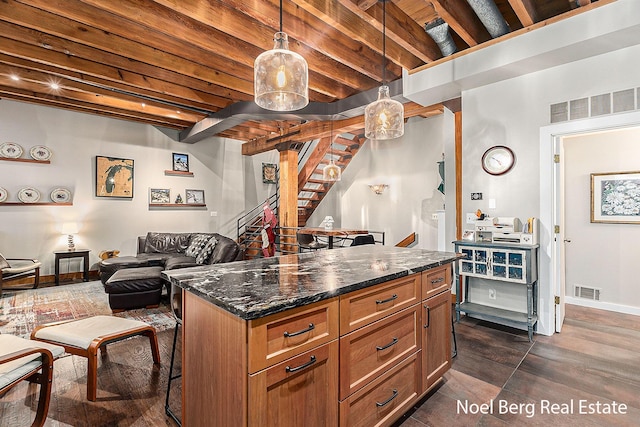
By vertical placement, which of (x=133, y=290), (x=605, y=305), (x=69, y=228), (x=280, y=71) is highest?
(x=280, y=71)

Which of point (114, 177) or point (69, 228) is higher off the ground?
point (114, 177)

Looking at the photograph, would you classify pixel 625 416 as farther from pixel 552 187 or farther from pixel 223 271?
pixel 223 271

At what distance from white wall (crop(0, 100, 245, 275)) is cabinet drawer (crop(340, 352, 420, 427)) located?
244 inches

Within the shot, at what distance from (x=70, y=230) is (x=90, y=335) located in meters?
4.38

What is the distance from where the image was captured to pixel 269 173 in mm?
8359

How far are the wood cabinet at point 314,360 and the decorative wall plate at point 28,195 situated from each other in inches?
222

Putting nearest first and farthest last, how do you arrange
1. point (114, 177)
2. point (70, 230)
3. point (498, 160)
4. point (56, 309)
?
point (498, 160)
point (56, 309)
point (70, 230)
point (114, 177)

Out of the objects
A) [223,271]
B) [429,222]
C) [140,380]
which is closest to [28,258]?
[140,380]

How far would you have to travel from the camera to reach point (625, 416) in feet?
6.38

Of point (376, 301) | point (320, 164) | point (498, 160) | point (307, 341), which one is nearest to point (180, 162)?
point (320, 164)

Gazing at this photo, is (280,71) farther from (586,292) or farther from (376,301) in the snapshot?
(586,292)

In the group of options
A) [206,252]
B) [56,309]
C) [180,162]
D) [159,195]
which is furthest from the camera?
[180,162]

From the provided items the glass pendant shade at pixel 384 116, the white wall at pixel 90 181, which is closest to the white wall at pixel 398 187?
the white wall at pixel 90 181

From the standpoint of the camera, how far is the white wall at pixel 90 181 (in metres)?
5.22
